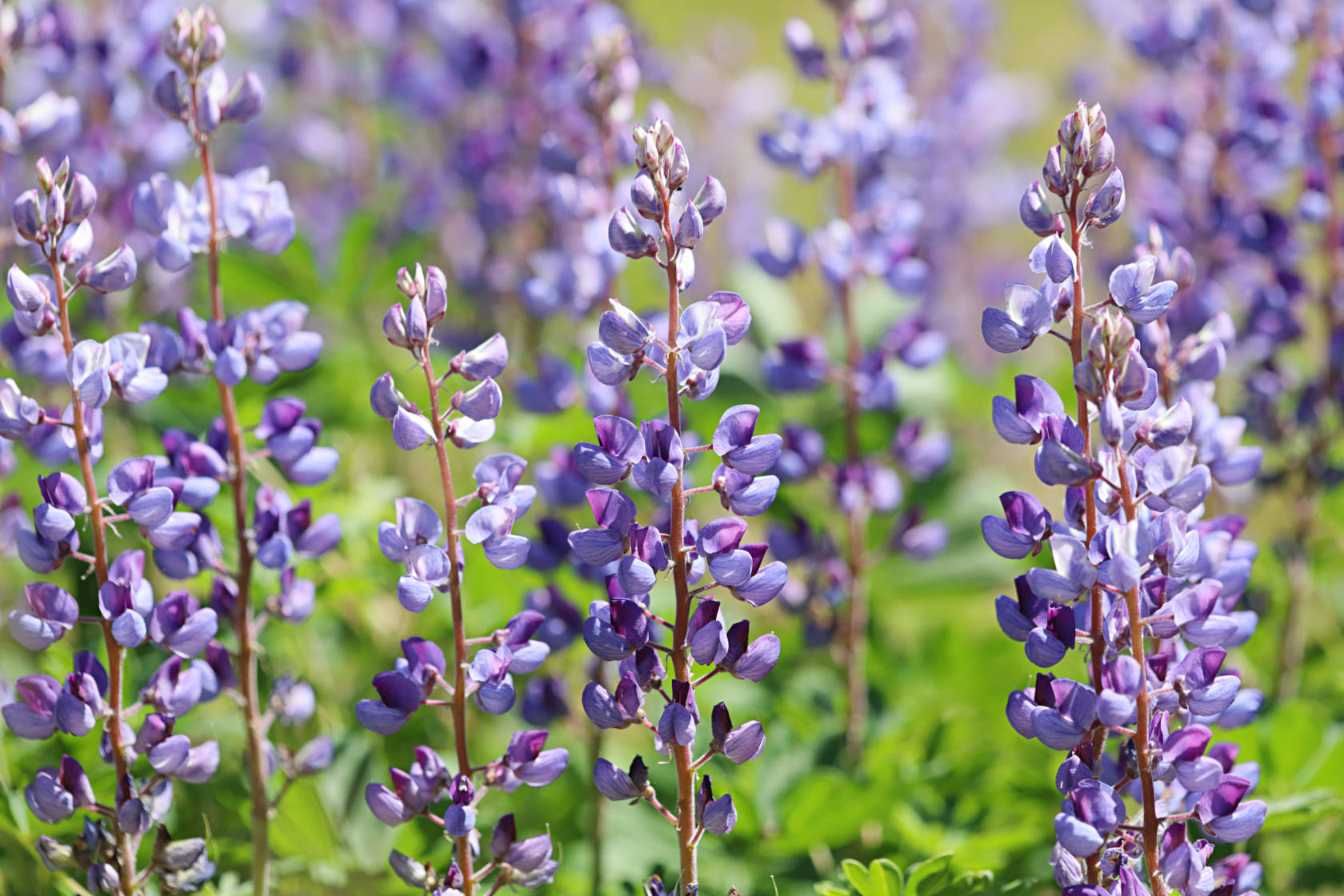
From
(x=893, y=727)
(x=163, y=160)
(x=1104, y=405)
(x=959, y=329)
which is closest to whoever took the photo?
(x=1104, y=405)

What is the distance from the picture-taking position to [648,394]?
9.27ft

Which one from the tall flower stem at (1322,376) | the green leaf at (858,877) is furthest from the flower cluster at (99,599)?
the tall flower stem at (1322,376)

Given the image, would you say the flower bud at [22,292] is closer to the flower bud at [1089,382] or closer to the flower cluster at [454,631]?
the flower cluster at [454,631]

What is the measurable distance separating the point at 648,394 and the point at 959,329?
86.4 inches

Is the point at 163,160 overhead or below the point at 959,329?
overhead

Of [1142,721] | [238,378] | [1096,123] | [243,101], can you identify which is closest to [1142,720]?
[1142,721]

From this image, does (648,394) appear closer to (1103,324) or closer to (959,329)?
(1103,324)

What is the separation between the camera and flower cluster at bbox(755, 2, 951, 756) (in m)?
2.32

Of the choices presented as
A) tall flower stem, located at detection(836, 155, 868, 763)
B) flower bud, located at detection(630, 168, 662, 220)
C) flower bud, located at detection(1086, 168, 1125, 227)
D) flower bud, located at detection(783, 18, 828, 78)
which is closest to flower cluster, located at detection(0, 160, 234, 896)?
flower bud, located at detection(630, 168, 662, 220)

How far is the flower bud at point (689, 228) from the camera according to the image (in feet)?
4.46

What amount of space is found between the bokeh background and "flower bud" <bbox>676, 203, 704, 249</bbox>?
969 millimetres

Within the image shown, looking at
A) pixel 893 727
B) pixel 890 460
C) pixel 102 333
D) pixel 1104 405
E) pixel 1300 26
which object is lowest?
pixel 893 727

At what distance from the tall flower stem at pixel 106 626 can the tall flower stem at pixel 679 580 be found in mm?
638

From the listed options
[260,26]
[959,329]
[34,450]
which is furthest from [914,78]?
[34,450]
